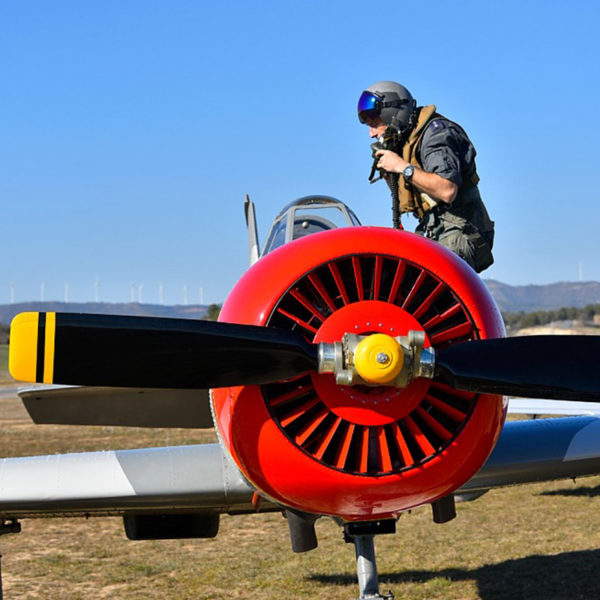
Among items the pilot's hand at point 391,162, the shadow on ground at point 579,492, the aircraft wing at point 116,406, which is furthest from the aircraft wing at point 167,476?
the shadow on ground at point 579,492

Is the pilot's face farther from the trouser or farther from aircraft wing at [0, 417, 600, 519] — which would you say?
aircraft wing at [0, 417, 600, 519]

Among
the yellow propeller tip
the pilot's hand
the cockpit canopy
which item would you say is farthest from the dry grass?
the yellow propeller tip

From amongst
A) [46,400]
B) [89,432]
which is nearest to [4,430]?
[89,432]

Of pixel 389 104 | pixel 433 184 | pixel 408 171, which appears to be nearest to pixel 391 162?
pixel 408 171

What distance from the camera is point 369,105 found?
15.6ft

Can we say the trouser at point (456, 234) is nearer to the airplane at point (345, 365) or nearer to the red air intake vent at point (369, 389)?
the airplane at point (345, 365)

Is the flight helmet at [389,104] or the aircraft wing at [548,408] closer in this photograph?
the flight helmet at [389,104]

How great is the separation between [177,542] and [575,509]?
14.2 feet

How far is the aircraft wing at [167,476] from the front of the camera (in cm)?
529

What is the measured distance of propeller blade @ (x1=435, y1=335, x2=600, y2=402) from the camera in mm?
3383

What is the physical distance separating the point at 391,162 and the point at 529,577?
3.99m

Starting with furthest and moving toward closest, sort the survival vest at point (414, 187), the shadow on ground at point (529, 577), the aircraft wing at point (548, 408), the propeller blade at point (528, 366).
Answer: the aircraft wing at point (548, 408), the shadow on ground at point (529, 577), the survival vest at point (414, 187), the propeller blade at point (528, 366)

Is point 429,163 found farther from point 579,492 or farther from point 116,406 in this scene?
point 579,492

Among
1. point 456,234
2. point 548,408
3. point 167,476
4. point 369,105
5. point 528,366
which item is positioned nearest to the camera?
point 528,366
